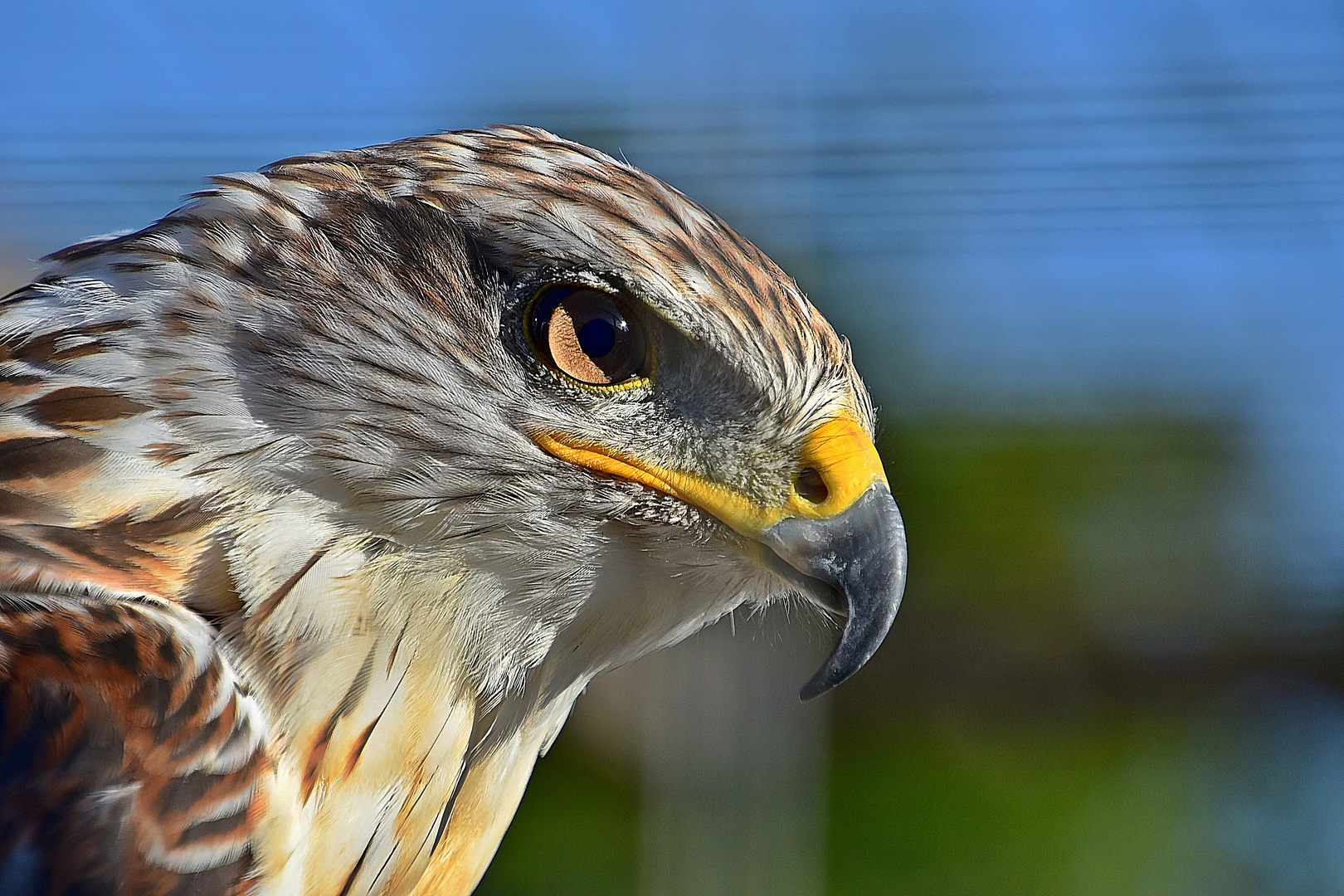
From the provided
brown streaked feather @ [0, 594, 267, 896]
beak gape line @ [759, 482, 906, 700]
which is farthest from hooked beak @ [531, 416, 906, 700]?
brown streaked feather @ [0, 594, 267, 896]

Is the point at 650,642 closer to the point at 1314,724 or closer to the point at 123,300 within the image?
the point at 123,300

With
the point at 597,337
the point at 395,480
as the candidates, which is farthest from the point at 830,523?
the point at 395,480

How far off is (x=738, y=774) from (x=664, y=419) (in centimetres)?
390

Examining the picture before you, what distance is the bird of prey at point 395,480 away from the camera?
1.07 m

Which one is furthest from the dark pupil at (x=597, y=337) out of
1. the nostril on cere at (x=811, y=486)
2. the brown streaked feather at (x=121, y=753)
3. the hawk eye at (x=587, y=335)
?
the brown streaked feather at (x=121, y=753)

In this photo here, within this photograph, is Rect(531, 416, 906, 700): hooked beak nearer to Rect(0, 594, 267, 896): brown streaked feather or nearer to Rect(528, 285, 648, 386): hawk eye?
Rect(528, 285, 648, 386): hawk eye

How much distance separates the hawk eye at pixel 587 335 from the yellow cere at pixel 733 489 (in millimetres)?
72

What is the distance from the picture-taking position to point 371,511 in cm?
113

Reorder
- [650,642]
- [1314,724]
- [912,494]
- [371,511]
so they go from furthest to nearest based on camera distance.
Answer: [1314,724]
[912,494]
[650,642]
[371,511]

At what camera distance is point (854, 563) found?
1.15 meters

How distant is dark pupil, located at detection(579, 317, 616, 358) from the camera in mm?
1188

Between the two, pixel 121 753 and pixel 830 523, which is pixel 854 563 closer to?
pixel 830 523

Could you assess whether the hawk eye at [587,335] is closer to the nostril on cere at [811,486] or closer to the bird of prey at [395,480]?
the bird of prey at [395,480]

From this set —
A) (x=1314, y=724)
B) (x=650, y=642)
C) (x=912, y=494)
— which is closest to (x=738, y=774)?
(x=912, y=494)
